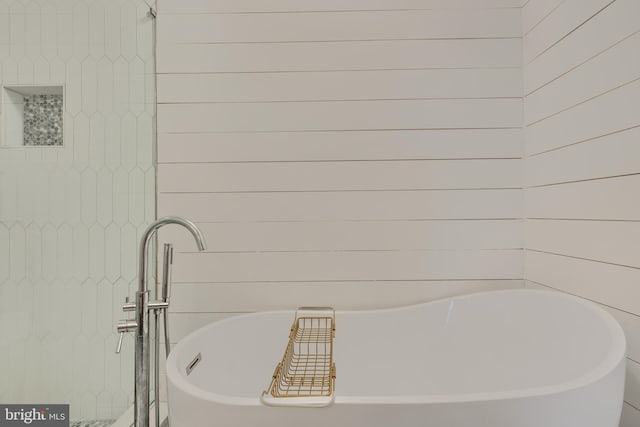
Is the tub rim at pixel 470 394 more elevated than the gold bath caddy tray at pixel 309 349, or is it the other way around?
the tub rim at pixel 470 394

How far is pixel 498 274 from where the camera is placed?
149 cm

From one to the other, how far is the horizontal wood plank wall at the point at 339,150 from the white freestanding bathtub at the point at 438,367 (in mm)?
134

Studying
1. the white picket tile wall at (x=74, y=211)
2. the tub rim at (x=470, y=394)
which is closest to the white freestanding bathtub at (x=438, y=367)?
the tub rim at (x=470, y=394)

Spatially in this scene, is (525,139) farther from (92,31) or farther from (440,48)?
(92,31)

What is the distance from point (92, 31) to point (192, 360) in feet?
3.91

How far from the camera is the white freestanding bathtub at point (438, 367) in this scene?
74 cm

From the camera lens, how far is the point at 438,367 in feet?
4.49

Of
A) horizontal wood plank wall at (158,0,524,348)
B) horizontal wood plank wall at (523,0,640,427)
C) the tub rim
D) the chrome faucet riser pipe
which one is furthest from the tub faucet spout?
horizontal wood plank wall at (523,0,640,427)

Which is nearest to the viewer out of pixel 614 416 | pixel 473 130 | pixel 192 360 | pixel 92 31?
pixel 614 416

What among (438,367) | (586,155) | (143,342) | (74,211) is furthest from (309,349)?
(586,155)

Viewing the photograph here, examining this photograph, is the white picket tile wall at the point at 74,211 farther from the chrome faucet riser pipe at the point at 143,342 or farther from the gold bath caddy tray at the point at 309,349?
the gold bath caddy tray at the point at 309,349

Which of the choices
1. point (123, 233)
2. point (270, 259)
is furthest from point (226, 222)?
point (123, 233)

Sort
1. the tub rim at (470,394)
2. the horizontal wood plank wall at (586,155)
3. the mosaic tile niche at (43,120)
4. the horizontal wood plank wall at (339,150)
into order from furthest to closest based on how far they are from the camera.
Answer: the horizontal wood plank wall at (339,150) → the mosaic tile niche at (43,120) → the horizontal wood plank wall at (586,155) → the tub rim at (470,394)

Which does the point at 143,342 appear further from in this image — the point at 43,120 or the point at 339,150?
the point at 339,150
